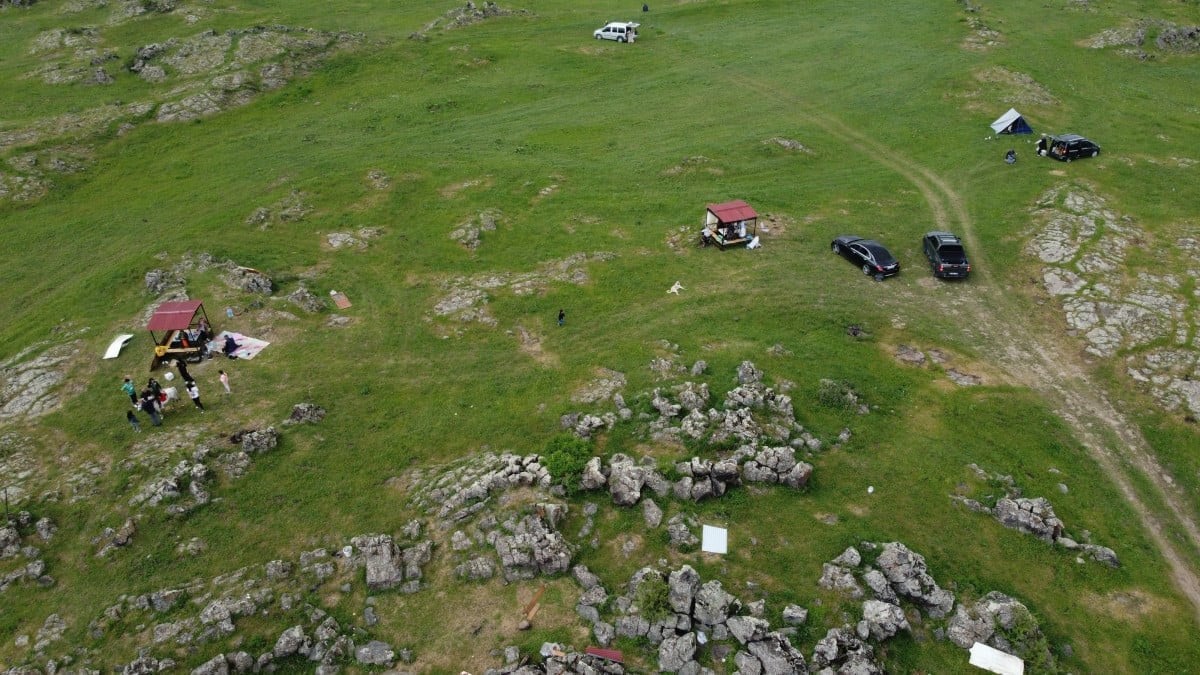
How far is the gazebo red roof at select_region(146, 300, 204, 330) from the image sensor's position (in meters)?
39.6

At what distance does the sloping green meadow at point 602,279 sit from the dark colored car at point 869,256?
1.20 m

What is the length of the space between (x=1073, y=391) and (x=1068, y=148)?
35844mm

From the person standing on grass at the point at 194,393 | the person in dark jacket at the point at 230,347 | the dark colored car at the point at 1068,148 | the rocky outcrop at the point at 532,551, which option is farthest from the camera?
the dark colored car at the point at 1068,148

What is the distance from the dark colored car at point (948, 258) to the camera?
152 feet

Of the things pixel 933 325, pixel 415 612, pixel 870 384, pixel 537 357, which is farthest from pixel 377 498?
pixel 933 325

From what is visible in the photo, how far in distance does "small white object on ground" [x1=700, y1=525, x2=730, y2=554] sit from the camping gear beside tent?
6092cm

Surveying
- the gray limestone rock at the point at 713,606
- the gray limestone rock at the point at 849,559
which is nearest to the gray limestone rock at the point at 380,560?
the gray limestone rock at the point at 713,606

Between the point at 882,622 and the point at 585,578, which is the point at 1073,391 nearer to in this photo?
the point at 882,622

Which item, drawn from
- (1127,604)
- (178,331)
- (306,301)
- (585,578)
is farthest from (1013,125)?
(178,331)

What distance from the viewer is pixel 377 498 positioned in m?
31.6

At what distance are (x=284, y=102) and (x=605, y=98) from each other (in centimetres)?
3819

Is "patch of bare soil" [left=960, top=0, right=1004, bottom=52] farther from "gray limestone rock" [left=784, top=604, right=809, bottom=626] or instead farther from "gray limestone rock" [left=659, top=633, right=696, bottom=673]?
"gray limestone rock" [left=659, top=633, right=696, bottom=673]

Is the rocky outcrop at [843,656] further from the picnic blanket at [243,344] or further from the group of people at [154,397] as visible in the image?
the picnic blanket at [243,344]

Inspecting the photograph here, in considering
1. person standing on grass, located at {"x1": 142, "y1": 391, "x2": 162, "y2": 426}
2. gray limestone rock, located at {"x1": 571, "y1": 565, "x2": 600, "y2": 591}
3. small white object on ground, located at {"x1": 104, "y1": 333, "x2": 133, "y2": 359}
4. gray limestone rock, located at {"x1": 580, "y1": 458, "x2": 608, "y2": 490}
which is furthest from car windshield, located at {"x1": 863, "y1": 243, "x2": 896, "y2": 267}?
small white object on ground, located at {"x1": 104, "y1": 333, "x2": 133, "y2": 359}
